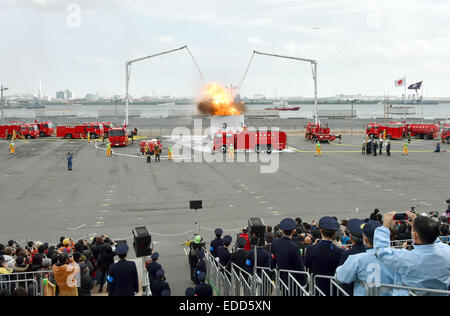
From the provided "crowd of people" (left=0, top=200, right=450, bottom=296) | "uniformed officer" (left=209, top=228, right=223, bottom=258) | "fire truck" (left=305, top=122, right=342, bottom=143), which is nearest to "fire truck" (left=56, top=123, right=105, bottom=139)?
"fire truck" (left=305, top=122, right=342, bottom=143)

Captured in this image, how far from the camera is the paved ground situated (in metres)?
16.7

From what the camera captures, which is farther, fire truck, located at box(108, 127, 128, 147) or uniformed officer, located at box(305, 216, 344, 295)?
fire truck, located at box(108, 127, 128, 147)

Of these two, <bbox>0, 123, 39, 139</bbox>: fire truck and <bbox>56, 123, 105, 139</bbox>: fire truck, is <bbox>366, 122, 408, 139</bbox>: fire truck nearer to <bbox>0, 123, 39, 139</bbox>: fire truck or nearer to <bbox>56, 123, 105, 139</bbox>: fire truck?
<bbox>56, 123, 105, 139</bbox>: fire truck

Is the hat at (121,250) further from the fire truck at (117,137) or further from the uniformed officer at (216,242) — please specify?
the fire truck at (117,137)

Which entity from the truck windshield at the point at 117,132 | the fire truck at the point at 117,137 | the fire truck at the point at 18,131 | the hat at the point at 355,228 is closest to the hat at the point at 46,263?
the hat at the point at 355,228

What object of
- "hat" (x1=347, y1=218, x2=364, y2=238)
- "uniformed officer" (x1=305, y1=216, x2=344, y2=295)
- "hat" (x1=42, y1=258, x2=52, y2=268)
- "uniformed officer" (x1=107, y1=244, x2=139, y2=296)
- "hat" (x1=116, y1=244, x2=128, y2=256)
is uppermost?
"hat" (x1=347, y1=218, x2=364, y2=238)

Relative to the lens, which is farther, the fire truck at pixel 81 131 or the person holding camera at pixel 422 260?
the fire truck at pixel 81 131

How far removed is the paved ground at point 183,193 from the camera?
16719 mm

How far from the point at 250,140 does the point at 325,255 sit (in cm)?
3616

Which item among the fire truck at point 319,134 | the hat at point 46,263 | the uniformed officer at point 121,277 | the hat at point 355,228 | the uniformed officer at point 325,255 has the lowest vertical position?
the hat at point 46,263

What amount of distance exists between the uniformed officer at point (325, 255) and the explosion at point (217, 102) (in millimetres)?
49999

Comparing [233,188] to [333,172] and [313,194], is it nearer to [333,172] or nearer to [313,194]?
[313,194]

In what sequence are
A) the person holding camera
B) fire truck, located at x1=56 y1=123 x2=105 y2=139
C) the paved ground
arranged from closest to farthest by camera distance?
the person holding camera, the paved ground, fire truck, located at x1=56 y1=123 x2=105 y2=139

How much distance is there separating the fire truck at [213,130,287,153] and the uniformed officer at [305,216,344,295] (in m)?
35.6
